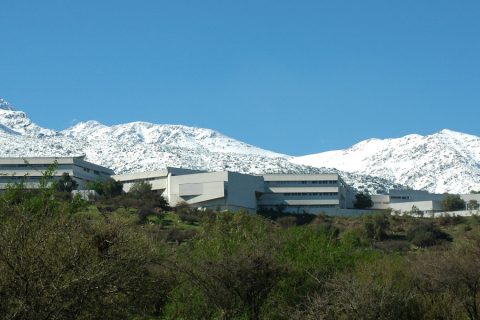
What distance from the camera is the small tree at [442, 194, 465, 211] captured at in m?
131

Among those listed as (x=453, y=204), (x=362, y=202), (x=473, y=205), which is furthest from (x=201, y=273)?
(x=362, y=202)

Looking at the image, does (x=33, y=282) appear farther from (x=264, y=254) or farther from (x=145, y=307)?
(x=264, y=254)

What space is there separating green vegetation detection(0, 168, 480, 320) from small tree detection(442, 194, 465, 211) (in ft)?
302

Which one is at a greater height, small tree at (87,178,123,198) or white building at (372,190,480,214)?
small tree at (87,178,123,198)

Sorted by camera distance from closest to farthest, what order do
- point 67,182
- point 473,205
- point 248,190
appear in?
point 248,190, point 67,182, point 473,205

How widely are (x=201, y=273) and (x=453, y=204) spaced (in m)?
108

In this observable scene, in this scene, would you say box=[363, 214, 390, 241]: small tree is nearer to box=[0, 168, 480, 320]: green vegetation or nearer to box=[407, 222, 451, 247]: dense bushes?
box=[407, 222, 451, 247]: dense bushes

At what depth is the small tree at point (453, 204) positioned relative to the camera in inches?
5143

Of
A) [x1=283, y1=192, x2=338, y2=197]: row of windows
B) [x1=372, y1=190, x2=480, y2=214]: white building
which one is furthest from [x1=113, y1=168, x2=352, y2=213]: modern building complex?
[x1=372, y1=190, x2=480, y2=214]: white building

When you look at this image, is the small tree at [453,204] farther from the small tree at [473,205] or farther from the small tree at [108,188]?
the small tree at [108,188]

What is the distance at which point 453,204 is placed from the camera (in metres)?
131

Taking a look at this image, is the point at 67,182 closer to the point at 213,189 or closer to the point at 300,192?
the point at 213,189

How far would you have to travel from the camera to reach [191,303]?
31.3 metres

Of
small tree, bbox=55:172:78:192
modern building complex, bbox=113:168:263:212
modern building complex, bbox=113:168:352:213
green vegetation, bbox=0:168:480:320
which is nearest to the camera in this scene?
green vegetation, bbox=0:168:480:320
